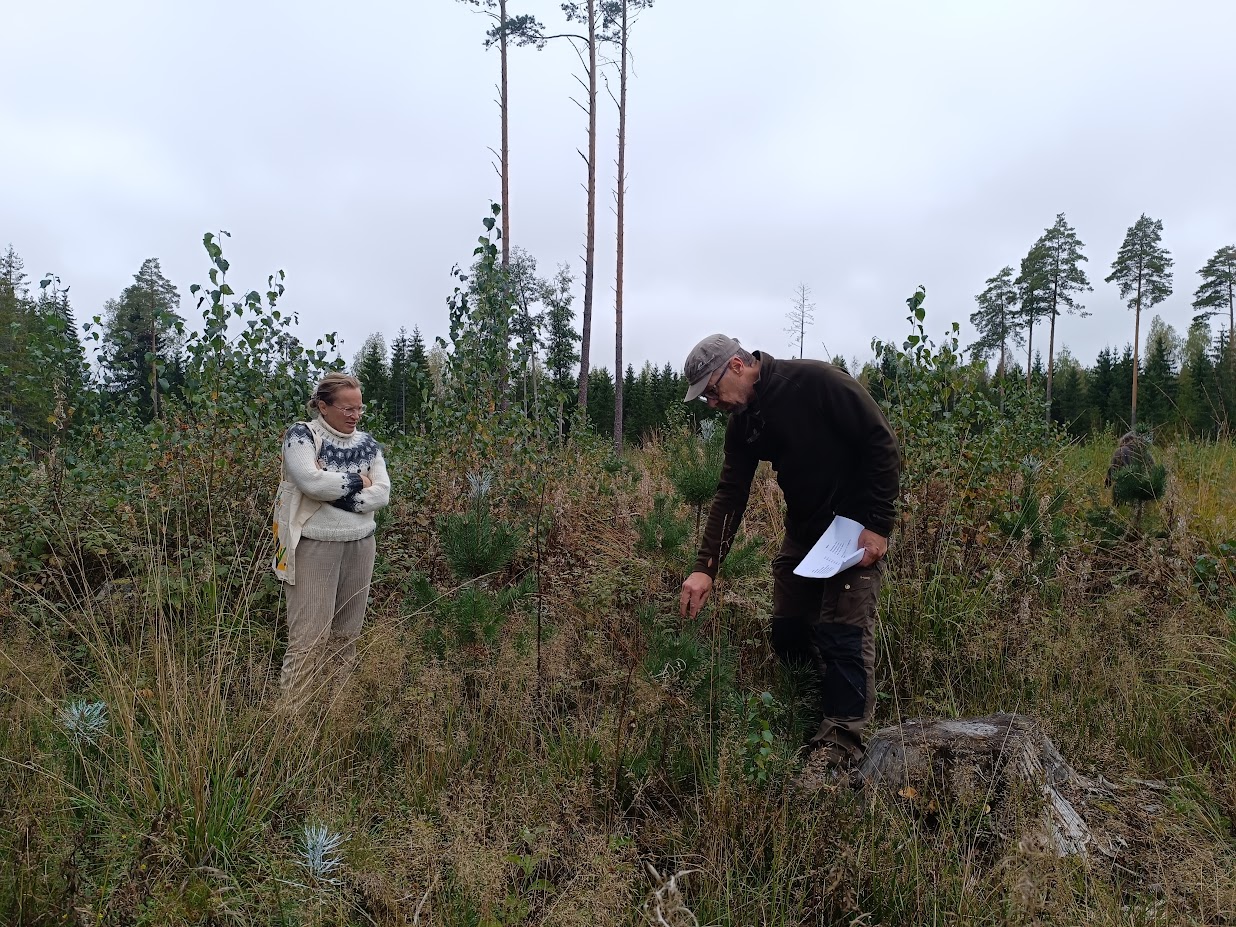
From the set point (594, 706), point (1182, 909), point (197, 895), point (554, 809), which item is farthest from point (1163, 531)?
point (197, 895)

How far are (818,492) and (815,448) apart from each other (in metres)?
0.19

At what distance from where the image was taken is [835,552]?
113 inches

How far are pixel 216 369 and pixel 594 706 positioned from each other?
4.04m

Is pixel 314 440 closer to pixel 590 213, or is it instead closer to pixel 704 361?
pixel 704 361

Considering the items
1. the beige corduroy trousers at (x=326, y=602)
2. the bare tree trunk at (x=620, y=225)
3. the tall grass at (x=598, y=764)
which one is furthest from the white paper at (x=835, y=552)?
the bare tree trunk at (x=620, y=225)

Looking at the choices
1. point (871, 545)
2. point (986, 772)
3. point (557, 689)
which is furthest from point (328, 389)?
point (986, 772)

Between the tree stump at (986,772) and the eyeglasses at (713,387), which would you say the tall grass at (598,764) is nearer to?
the tree stump at (986,772)

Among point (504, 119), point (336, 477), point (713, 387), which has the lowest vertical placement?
point (336, 477)

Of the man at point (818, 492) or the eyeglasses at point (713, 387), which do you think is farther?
the eyeglasses at point (713, 387)

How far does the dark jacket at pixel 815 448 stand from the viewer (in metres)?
2.89

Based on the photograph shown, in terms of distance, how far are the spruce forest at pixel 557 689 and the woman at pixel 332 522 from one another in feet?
1.02

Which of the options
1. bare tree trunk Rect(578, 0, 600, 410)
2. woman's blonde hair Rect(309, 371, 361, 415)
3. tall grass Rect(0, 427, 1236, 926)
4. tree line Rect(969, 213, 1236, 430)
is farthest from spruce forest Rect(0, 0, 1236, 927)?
tree line Rect(969, 213, 1236, 430)

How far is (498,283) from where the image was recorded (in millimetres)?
6270

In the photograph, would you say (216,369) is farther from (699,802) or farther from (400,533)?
(699,802)
